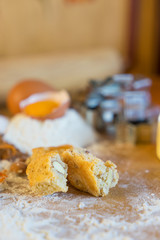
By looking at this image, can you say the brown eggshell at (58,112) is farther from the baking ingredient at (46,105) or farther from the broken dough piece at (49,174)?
the broken dough piece at (49,174)

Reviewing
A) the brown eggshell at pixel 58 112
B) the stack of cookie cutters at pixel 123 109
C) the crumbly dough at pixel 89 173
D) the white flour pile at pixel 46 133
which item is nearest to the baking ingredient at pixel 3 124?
the white flour pile at pixel 46 133

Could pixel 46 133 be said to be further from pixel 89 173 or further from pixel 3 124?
pixel 89 173

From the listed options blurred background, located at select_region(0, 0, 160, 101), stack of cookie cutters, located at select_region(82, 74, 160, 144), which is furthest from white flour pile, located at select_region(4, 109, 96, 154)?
blurred background, located at select_region(0, 0, 160, 101)

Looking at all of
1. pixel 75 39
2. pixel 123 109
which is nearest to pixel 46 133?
pixel 123 109

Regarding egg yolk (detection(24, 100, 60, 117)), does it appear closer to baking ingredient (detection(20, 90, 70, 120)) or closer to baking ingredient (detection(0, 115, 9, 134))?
baking ingredient (detection(20, 90, 70, 120))

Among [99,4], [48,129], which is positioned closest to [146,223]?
[48,129]

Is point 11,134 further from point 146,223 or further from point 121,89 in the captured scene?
point 146,223
